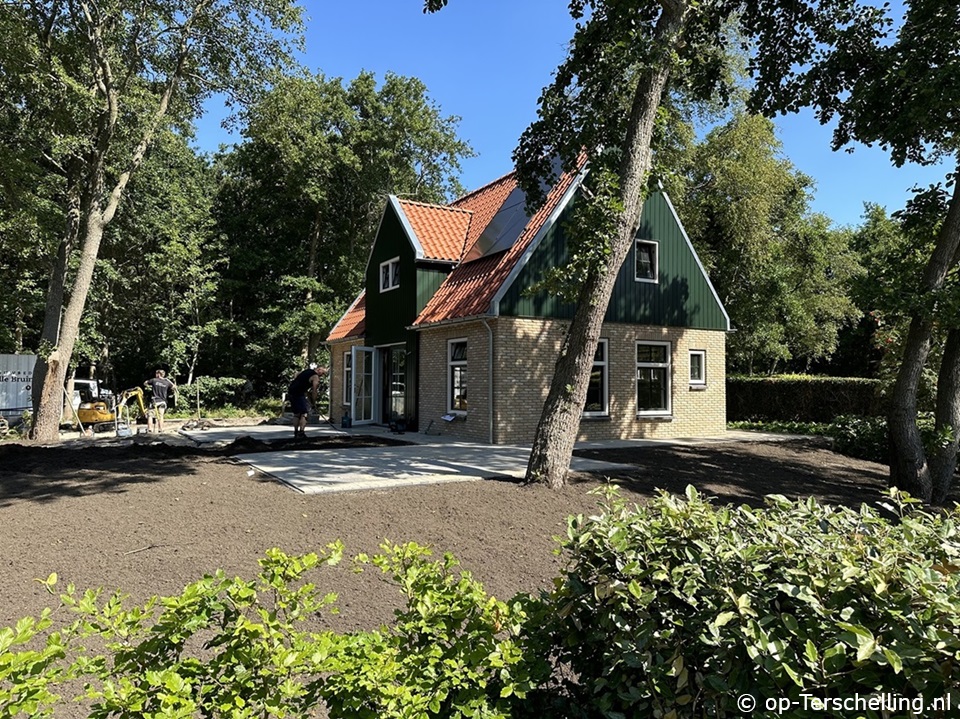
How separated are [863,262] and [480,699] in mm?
39537

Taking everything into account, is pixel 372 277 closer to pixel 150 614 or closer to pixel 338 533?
pixel 338 533

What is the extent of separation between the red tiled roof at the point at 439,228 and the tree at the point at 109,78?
5651mm

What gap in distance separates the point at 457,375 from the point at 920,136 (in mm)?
10588

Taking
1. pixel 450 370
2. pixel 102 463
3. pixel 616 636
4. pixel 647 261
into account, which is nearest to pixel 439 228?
pixel 450 370

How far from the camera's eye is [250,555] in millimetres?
5309

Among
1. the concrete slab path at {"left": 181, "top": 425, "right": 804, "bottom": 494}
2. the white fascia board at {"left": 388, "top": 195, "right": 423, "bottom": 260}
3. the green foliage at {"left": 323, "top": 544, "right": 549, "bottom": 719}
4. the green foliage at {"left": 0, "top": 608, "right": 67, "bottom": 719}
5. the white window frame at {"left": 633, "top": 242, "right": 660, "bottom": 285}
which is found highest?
the white fascia board at {"left": 388, "top": 195, "right": 423, "bottom": 260}

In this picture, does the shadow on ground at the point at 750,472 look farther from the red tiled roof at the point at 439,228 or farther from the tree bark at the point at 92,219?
the tree bark at the point at 92,219

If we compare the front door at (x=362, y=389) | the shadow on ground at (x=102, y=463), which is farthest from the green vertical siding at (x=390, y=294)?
the shadow on ground at (x=102, y=463)

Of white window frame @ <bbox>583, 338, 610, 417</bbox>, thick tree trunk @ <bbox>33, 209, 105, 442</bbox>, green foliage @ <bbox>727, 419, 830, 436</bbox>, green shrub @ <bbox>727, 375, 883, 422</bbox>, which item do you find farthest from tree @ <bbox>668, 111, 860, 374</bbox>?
thick tree trunk @ <bbox>33, 209, 105, 442</bbox>

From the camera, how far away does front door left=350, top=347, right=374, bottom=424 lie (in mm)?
19562

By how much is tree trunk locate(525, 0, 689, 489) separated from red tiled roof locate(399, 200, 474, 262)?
9489 mm

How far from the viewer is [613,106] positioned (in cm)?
997

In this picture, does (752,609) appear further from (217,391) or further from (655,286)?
(217,391)

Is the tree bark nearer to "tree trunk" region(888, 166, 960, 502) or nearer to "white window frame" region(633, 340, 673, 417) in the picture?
"white window frame" region(633, 340, 673, 417)
